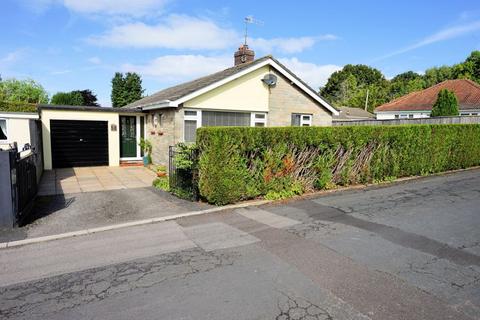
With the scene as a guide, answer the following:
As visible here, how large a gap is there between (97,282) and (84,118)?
12904 millimetres

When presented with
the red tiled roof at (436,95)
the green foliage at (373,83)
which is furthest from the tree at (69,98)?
the green foliage at (373,83)

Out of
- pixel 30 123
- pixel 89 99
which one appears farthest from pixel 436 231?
pixel 89 99

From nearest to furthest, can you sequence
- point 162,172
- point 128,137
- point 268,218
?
point 268,218, point 162,172, point 128,137

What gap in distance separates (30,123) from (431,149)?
1538 cm

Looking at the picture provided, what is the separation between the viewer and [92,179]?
12469mm

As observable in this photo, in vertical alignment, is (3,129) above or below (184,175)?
above

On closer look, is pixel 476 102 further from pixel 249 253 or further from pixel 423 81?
pixel 423 81

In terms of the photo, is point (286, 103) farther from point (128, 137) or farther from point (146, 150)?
point (128, 137)

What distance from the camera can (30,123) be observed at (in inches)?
464

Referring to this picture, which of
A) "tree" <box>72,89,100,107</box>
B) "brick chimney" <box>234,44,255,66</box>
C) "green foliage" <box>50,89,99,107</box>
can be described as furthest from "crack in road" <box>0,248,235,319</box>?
"tree" <box>72,89,100,107</box>

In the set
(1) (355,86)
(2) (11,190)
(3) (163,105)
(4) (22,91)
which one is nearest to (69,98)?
(4) (22,91)

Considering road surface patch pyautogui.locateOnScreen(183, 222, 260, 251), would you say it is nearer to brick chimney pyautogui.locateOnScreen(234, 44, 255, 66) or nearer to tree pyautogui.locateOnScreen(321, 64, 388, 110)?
brick chimney pyautogui.locateOnScreen(234, 44, 255, 66)

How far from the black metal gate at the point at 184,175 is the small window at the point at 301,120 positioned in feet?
25.0

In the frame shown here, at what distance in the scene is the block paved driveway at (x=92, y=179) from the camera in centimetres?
1074
